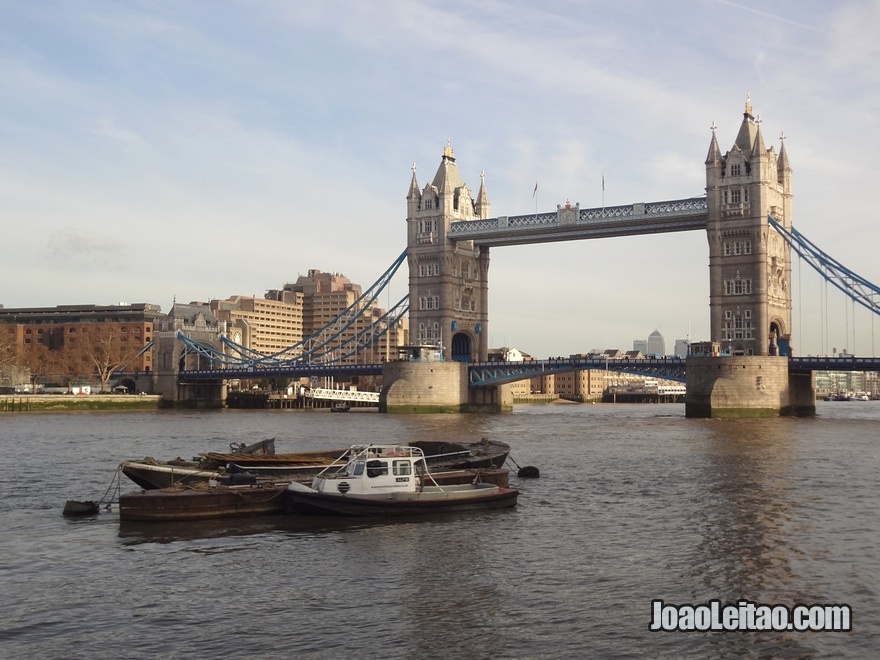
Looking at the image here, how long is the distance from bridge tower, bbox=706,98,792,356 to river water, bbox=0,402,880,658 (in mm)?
58807

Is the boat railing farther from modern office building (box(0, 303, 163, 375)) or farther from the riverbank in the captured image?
modern office building (box(0, 303, 163, 375))

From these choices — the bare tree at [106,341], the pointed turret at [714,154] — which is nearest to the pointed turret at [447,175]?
the pointed turret at [714,154]

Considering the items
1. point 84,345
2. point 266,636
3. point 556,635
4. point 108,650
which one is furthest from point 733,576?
point 84,345

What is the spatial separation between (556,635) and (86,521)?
18.6 m

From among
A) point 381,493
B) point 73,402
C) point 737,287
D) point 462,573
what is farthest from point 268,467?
point 73,402

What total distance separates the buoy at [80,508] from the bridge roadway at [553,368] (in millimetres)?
76073

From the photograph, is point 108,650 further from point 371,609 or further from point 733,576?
point 733,576

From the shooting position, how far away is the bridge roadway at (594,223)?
354ft

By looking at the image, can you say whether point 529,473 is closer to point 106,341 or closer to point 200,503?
point 200,503

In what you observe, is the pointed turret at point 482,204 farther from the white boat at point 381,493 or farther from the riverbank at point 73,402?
the white boat at point 381,493

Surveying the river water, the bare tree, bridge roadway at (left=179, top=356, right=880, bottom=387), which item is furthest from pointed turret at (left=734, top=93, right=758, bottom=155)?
the bare tree

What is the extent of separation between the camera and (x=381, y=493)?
33.3 m

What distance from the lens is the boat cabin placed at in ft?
109

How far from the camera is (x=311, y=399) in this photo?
16712 centimetres
